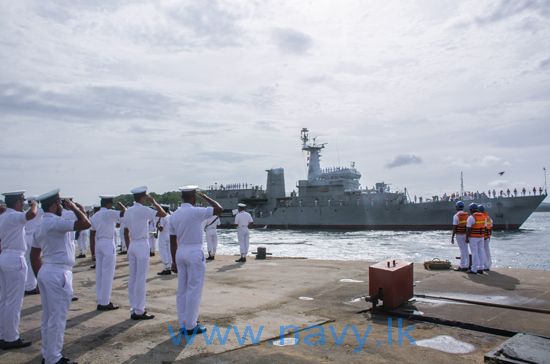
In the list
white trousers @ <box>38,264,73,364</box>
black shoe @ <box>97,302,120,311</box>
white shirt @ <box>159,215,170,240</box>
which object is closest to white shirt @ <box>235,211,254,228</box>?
white shirt @ <box>159,215,170,240</box>

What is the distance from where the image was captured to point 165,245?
455 inches

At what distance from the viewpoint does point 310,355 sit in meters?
4.29

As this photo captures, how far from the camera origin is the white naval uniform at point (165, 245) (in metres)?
11.0

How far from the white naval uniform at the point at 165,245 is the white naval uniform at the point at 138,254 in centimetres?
480

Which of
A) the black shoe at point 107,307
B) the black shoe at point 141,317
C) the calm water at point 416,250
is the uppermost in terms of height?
the black shoe at point 141,317

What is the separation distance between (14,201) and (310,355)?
153 inches

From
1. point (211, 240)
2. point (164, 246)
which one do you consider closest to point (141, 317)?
point (164, 246)

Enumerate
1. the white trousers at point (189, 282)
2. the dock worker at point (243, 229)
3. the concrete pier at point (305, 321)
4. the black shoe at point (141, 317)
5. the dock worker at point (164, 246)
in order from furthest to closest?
the dock worker at point (243, 229) → the dock worker at point (164, 246) → the black shoe at point (141, 317) → the white trousers at point (189, 282) → the concrete pier at point (305, 321)

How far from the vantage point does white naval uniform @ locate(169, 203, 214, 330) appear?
5.08 m

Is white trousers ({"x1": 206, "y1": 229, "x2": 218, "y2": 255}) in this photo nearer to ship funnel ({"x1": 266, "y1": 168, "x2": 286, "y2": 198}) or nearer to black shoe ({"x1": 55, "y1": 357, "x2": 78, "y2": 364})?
black shoe ({"x1": 55, "y1": 357, "x2": 78, "y2": 364})

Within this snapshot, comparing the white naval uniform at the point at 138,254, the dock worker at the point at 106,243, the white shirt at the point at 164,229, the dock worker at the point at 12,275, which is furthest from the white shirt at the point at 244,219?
the dock worker at the point at 12,275

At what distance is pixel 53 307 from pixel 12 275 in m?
1.19

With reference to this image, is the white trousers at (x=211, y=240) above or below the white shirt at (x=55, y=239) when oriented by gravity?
below

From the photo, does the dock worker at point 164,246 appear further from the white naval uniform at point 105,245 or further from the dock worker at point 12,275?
the dock worker at point 12,275
